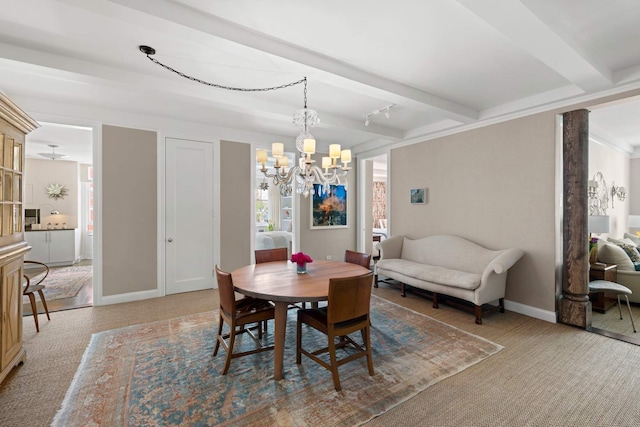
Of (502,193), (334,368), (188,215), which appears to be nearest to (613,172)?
(502,193)

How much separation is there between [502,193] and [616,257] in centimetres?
194

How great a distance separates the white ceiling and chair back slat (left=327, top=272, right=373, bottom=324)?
1.85 metres

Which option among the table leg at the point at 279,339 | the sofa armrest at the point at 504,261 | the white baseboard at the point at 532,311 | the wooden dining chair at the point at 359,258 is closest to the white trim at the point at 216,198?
the wooden dining chair at the point at 359,258

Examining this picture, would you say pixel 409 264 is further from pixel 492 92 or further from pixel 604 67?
pixel 604 67

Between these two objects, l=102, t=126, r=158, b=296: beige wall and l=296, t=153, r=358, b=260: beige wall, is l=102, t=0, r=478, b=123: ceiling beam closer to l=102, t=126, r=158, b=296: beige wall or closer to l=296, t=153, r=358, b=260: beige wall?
l=296, t=153, r=358, b=260: beige wall

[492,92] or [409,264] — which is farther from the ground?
[492,92]

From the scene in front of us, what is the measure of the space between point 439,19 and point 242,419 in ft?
10.0

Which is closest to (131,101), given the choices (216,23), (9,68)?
(9,68)

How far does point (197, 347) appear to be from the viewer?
287 cm

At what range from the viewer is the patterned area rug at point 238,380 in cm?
195

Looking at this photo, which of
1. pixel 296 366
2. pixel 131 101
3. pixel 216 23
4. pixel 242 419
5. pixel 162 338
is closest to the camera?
pixel 242 419

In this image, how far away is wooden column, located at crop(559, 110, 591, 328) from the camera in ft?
10.9

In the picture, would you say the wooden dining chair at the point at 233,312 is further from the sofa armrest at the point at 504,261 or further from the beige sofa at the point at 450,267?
the sofa armrest at the point at 504,261

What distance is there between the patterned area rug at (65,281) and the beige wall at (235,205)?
7.87ft
